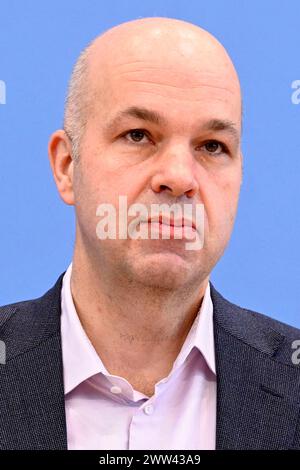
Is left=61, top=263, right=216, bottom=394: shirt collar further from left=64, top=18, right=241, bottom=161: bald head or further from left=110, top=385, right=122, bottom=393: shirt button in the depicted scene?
left=64, top=18, right=241, bottom=161: bald head

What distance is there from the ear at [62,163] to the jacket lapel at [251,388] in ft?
1.09

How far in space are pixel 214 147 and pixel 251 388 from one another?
42cm

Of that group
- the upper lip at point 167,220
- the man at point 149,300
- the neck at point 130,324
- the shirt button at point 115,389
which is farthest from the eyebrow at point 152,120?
the shirt button at point 115,389

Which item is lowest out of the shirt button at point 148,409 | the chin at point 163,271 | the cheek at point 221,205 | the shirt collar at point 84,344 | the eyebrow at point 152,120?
the shirt button at point 148,409

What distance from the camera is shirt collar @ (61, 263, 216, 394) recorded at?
1394mm

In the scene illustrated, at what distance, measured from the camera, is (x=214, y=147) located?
4.66 ft

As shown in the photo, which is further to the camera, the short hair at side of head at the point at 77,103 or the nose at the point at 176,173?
the short hair at side of head at the point at 77,103

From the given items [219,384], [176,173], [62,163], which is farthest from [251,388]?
[62,163]

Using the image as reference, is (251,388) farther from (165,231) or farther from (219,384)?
(165,231)

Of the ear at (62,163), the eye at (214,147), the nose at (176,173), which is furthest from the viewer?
the ear at (62,163)

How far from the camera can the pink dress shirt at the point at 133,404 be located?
137 centimetres

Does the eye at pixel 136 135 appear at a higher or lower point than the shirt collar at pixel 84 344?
higher

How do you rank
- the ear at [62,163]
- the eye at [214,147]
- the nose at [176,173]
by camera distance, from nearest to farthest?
1. the nose at [176,173]
2. the eye at [214,147]
3. the ear at [62,163]

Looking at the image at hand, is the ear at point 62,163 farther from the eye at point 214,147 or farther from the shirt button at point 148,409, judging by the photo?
the shirt button at point 148,409
